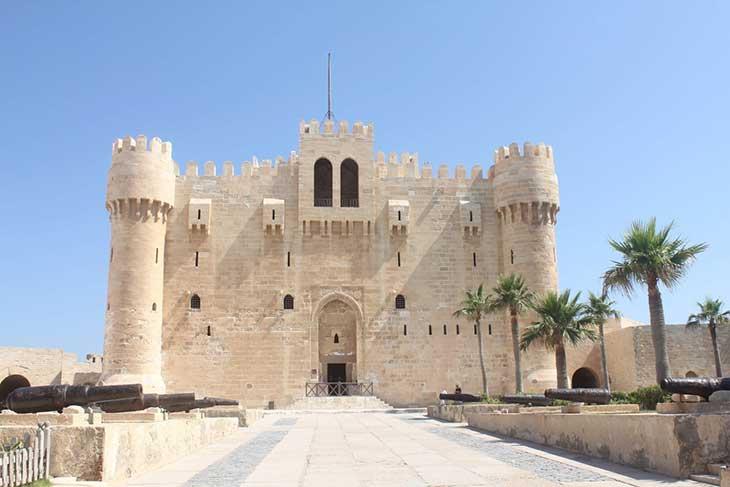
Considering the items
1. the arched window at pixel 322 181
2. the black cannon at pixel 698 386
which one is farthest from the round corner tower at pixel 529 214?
the black cannon at pixel 698 386

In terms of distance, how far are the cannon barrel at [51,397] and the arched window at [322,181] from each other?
22.6 meters

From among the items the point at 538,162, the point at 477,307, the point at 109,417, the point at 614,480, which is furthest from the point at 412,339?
the point at 614,480

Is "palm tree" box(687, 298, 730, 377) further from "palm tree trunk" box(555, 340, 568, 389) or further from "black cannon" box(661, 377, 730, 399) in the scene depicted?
"black cannon" box(661, 377, 730, 399)

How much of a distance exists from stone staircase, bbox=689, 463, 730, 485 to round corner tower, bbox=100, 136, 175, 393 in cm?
2323

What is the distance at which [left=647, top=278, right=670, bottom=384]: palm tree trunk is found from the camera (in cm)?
1639

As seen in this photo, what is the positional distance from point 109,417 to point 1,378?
2174 centimetres

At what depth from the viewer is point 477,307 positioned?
85.9 feet

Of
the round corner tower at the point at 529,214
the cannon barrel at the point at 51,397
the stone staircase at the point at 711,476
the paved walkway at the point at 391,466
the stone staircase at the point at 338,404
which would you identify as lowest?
the stone staircase at the point at 338,404

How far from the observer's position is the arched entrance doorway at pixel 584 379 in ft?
103

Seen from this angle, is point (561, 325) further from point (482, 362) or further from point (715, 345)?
point (715, 345)

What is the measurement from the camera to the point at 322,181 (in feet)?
104

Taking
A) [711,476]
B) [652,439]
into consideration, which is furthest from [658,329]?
[711,476]

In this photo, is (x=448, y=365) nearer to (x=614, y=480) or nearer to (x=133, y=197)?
(x=133, y=197)

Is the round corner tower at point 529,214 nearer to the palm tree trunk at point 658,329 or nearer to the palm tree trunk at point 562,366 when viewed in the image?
the palm tree trunk at point 562,366
